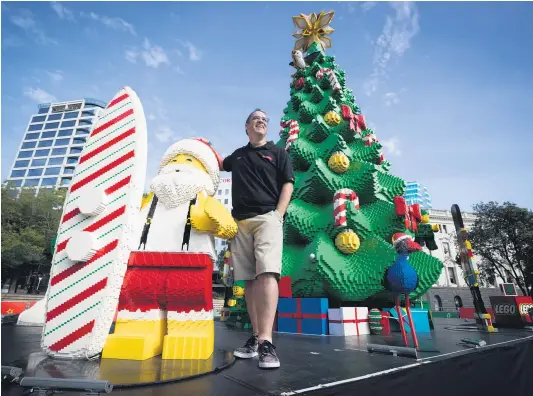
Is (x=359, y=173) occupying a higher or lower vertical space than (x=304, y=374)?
higher

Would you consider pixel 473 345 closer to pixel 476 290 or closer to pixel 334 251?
pixel 334 251

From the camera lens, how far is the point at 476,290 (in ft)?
21.8

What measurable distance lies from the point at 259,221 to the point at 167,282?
79cm

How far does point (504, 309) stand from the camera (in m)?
7.65

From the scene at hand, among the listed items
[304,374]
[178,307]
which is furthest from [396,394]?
[178,307]

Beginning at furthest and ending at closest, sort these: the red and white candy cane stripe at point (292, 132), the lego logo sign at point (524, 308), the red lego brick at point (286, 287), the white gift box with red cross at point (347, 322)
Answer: the lego logo sign at point (524, 308) < the red and white candy cane stripe at point (292, 132) < the red lego brick at point (286, 287) < the white gift box with red cross at point (347, 322)

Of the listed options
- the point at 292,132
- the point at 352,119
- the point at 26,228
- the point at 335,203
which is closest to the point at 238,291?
the point at 335,203

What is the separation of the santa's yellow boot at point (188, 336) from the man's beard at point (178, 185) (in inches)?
35.1

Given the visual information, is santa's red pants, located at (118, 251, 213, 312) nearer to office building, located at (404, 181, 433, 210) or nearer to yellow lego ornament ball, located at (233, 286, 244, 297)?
yellow lego ornament ball, located at (233, 286, 244, 297)

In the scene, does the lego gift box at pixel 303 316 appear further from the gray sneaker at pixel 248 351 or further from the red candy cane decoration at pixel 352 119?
the red candy cane decoration at pixel 352 119

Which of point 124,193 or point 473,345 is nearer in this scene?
point 124,193

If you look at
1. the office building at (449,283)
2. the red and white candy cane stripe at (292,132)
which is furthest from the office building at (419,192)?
the red and white candy cane stripe at (292,132)

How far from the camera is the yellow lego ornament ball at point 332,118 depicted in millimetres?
7355

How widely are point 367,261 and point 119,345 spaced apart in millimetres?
4713
